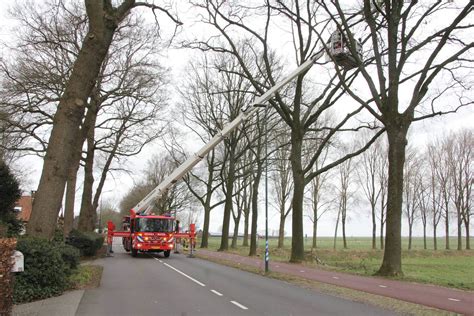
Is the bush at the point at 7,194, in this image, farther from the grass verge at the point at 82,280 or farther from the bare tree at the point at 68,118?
the bare tree at the point at 68,118

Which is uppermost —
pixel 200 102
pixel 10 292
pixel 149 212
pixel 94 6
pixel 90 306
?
pixel 200 102

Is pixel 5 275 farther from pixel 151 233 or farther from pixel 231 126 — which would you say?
pixel 151 233

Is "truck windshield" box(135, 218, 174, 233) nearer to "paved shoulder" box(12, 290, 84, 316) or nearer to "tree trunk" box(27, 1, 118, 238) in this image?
"tree trunk" box(27, 1, 118, 238)

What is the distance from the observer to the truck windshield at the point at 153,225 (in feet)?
91.0

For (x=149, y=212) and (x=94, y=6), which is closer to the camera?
(x=94, y=6)

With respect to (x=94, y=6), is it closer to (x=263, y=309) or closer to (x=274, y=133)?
(x=263, y=309)

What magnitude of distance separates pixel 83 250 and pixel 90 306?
15716mm

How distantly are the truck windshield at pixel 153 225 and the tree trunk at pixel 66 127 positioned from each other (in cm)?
1534

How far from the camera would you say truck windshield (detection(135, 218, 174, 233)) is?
27734 millimetres

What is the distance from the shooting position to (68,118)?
1248 cm

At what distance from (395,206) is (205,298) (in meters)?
9.85

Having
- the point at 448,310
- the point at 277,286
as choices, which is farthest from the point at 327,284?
the point at 448,310

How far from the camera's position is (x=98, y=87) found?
981 inches

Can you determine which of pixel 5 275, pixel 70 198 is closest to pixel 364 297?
pixel 5 275
